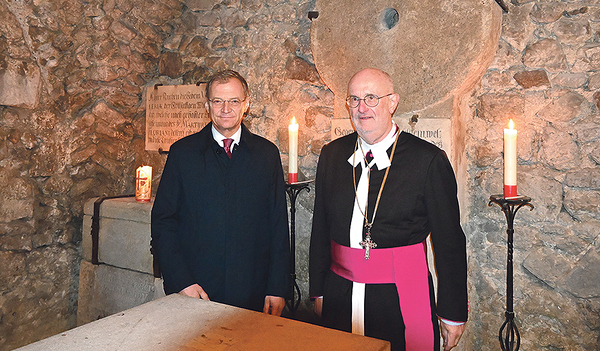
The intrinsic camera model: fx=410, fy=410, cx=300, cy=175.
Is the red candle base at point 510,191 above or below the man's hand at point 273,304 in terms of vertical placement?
above

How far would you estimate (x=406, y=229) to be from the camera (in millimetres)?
1846

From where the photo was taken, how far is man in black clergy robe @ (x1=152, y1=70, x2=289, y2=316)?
2062 millimetres

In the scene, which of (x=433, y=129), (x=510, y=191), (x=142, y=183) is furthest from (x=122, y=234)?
(x=510, y=191)

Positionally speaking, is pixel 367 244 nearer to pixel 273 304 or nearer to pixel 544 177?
pixel 273 304

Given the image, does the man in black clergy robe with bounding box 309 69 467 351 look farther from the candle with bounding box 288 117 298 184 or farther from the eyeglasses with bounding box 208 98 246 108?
the candle with bounding box 288 117 298 184

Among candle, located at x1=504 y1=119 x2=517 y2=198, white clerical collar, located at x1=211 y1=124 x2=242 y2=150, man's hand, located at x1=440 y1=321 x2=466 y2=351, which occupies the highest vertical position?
white clerical collar, located at x1=211 y1=124 x2=242 y2=150

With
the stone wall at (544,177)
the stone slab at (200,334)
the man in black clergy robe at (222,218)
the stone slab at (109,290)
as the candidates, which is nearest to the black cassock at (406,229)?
the man in black clergy robe at (222,218)

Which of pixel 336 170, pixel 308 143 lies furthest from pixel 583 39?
pixel 308 143

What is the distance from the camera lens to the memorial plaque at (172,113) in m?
3.43

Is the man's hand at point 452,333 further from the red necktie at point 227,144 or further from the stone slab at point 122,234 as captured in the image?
the stone slab at point 122,234

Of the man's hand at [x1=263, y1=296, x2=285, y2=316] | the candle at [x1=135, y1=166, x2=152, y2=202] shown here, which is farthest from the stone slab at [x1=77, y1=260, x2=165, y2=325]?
the man's hand at [x1=263, y1=296, x2=285, y2=316]

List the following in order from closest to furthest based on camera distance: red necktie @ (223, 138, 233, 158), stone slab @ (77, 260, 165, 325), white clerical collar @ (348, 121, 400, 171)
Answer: white clerical collar @ (348, 121, 400, 171), red necktie @ (223, 138, 233, 158), stone slab @ (77, 260, 165, 325)

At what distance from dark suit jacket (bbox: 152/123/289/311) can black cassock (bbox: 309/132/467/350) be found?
1.24ft

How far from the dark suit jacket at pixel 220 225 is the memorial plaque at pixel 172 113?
1.30m
